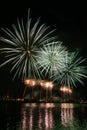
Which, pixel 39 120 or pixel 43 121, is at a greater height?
pixel 43 121

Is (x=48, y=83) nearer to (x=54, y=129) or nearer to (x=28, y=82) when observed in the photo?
(x=28, y=82)

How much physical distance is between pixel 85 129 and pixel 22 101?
14993 centimetres

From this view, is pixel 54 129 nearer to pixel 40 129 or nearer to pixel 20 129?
pixel 40 129

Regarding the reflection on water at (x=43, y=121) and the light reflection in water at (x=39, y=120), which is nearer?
the light reflection in water at (x=39, y=120)

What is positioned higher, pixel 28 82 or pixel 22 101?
pixel 28 82

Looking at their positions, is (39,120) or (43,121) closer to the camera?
(43,121)

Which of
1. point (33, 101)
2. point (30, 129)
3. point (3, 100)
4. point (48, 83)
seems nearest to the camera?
point (30, 129)

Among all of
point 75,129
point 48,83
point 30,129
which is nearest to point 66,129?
point 75,129

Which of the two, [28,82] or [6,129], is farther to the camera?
[28,82]

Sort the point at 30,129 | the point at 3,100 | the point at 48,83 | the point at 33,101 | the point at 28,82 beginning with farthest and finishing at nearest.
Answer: the point at 33,101 < the point at 3,100 < the point at 48,83 < the point at 28,82 < the point at 30,129

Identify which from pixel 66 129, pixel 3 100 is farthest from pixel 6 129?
pixel 3 100

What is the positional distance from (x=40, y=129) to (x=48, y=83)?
402 ft

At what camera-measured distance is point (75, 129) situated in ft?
136

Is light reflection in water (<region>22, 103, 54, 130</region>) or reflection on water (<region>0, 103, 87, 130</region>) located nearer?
light reflection in water (<region>22, 103, 54, 130</region>)
